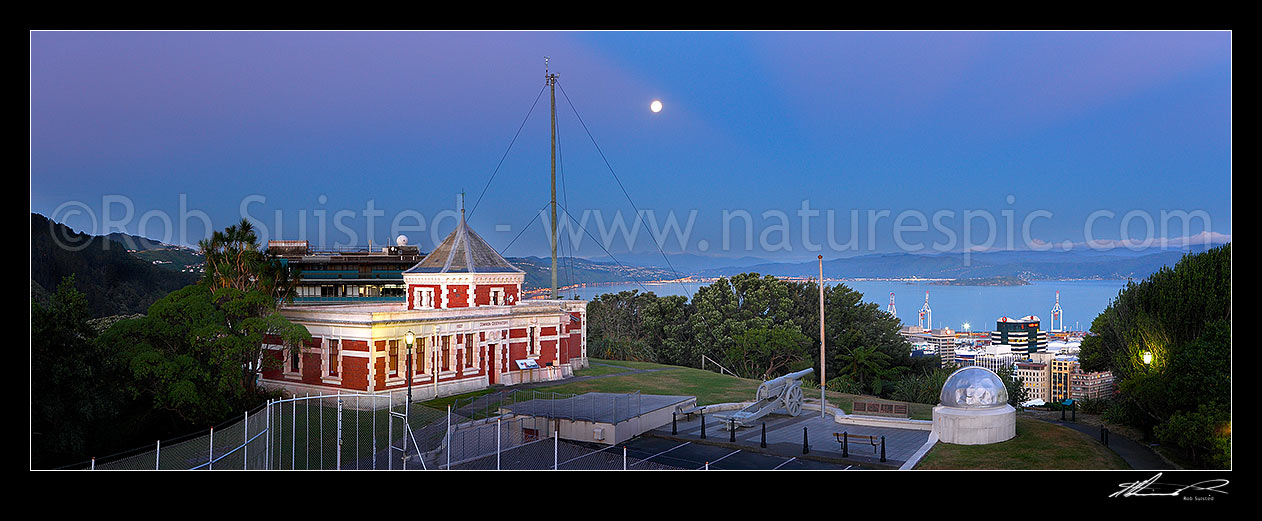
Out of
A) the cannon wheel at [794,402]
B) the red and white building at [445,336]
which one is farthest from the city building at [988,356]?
the red and white building at [445,336]

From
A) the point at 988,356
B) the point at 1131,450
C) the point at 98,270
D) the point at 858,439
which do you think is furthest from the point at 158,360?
the point at 988,356

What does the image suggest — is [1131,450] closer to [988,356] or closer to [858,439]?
[858,439]

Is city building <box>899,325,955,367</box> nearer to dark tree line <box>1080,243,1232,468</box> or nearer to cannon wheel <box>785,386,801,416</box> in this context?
dark tree line <box>1080,243,1232,468</box>

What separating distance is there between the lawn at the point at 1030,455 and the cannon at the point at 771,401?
5.65 meters

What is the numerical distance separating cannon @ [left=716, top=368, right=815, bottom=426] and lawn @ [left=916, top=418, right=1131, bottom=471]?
5.65 m

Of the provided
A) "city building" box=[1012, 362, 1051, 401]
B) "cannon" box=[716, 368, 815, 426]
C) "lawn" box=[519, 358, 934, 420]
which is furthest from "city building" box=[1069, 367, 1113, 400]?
"cannon" box=[716, 368, 815, 426]

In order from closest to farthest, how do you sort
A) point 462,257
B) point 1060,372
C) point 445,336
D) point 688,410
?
point 688,410
point 445,336
point 462,257
point 1060,372

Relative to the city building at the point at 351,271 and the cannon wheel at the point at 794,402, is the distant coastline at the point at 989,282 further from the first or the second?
the city building at the point at 351,271

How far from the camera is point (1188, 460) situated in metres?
20.5

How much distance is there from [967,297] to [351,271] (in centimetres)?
5291

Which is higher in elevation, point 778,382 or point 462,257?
point 462,257

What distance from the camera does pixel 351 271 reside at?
71.5m

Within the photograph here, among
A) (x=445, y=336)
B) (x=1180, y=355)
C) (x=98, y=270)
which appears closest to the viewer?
(x=1180, y=355)

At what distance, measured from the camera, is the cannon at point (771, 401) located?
Result: 2419 centimetres
